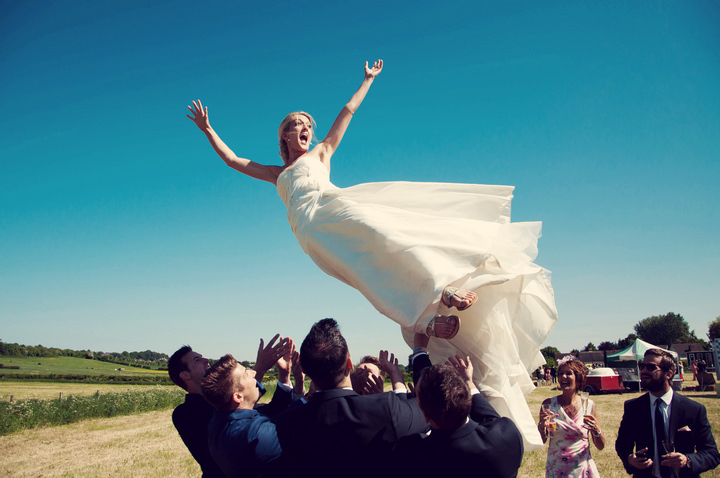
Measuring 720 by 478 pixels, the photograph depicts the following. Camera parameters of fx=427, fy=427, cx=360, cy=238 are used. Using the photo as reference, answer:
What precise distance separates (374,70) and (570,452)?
499cm

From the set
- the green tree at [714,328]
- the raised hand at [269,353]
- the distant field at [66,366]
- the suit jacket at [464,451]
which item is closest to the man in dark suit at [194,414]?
the raised hand at [269,353]

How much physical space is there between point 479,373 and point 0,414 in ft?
90.3

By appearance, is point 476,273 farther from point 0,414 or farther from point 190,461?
point 0,414

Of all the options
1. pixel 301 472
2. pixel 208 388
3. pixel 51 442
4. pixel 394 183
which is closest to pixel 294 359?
pixel 208 388

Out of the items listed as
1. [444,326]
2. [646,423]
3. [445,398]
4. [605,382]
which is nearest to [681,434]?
[646,423]

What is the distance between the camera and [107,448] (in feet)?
56.0

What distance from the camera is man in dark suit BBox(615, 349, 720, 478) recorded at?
13.3 ft

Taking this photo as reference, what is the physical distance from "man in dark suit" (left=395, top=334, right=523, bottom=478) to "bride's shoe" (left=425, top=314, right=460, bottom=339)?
17.9 inches

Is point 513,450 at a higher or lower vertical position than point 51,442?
higher

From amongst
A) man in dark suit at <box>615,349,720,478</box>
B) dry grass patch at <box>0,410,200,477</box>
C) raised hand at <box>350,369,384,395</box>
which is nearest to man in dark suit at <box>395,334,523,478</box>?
raised hand at <box>350,369,384,395</box>

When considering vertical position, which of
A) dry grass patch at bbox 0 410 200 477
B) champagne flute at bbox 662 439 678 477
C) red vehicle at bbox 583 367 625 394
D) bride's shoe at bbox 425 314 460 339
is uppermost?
bride's shoe at bbox 425 314 460 339

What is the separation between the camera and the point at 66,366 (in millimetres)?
93312

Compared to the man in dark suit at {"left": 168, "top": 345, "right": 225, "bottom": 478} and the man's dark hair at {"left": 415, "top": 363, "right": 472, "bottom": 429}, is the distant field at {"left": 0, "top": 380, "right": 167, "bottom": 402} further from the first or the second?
the man's dark hair at {"left": 415, "top": 363, "right": 472, "bottom": 429}

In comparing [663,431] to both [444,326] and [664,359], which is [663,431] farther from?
[444,326]
